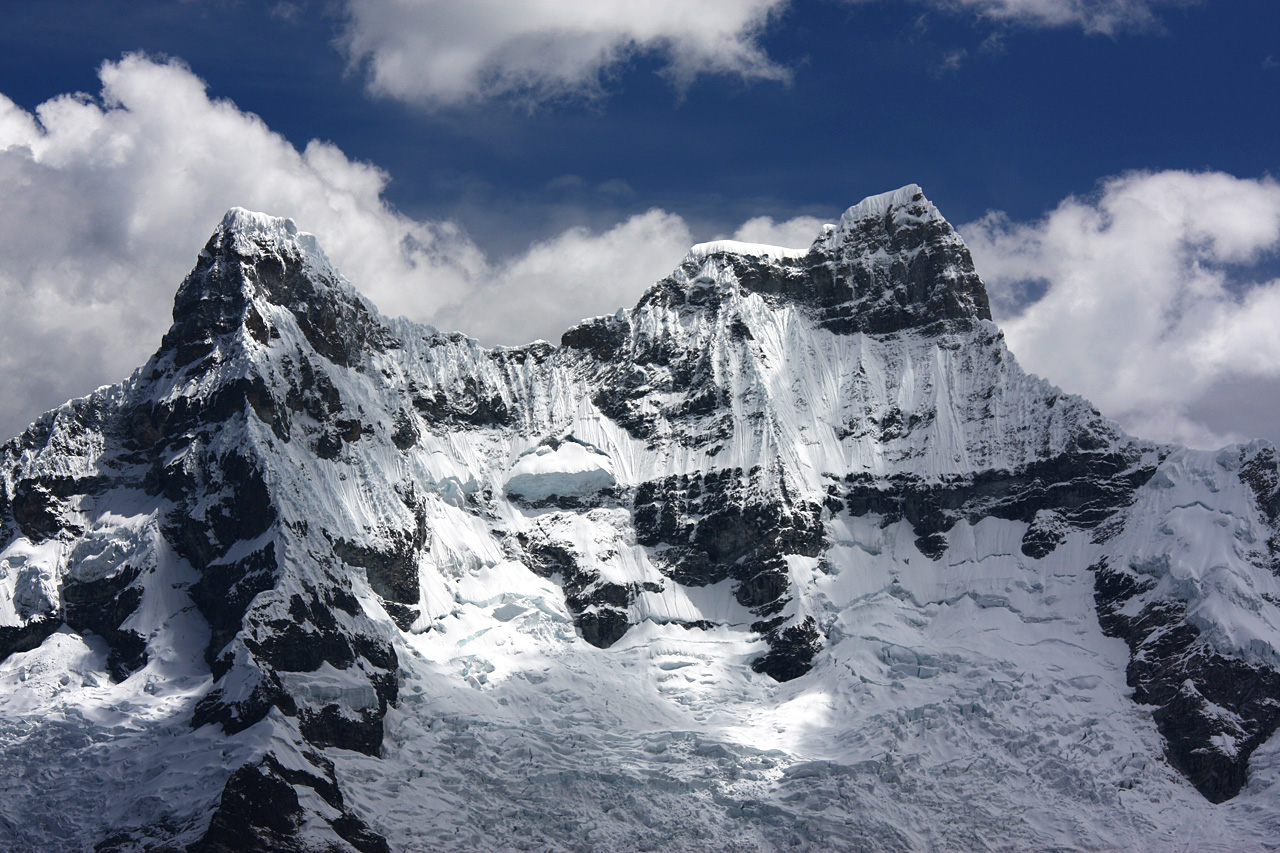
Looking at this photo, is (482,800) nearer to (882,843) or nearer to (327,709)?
(327,709)

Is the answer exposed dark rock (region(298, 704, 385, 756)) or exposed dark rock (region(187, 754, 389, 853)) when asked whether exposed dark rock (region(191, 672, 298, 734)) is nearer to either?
exposed dark rock (region(298, 704, 385, 756))

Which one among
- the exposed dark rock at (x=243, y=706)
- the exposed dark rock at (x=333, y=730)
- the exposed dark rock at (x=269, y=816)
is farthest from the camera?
the exposed dark rock at (x=333, y=730)

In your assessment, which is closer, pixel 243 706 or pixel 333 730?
pixel 243 706

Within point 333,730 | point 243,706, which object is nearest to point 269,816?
point 243,706

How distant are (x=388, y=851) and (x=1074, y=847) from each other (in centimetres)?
7391

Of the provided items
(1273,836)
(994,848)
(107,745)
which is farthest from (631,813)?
(1273,836)

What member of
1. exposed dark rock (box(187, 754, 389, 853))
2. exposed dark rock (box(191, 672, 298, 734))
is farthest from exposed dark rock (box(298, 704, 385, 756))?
exposed dark rock (box(187, 754, 389, 853))

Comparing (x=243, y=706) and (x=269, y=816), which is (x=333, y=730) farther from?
(x=269, y=816)

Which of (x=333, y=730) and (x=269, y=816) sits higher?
(x=333, y=730)

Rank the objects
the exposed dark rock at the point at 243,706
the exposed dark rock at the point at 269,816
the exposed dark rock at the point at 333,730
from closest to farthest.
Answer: the exposed dark rock at the point at 269,816
the exposed dark rock at the point at 243,706
the exposed dark rock at the point at 333,730

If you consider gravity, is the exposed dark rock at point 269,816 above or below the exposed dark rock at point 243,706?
below

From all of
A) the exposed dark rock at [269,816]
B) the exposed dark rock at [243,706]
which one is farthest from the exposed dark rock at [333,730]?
the exposed dark rock at [269,816]

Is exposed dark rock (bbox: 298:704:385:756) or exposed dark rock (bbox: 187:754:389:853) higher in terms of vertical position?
exposed dark rock (bbox: 298:704:385:756)

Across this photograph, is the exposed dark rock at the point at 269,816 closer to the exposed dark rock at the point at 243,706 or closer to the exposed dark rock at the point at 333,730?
the exposed dark rock at the point at 333,730
